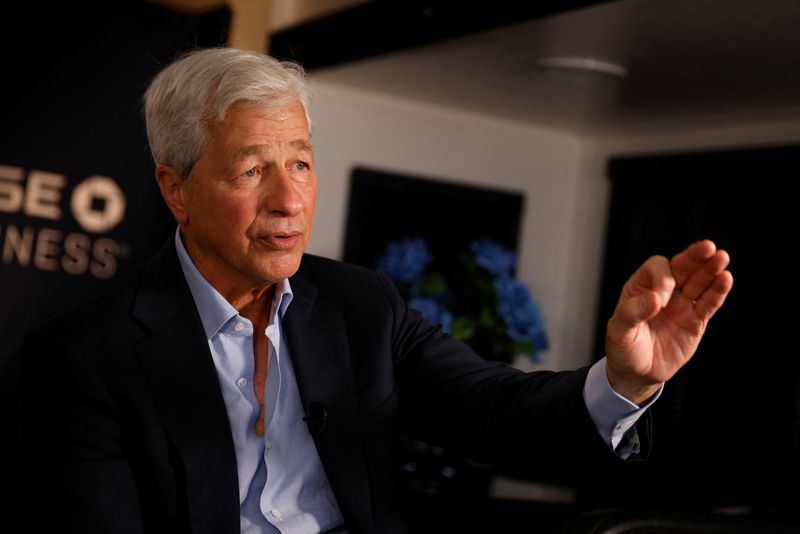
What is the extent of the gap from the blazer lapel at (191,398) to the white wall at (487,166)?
2.33m

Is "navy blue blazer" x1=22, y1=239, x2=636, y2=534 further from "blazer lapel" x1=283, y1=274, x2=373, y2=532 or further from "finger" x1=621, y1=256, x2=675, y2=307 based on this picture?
"finger" x1=621, y1=256, x2=675, y2=307

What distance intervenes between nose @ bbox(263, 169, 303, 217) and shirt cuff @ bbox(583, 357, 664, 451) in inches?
23.1

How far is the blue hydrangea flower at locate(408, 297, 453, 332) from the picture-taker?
11.7ft

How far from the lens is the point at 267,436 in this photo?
1.81 m

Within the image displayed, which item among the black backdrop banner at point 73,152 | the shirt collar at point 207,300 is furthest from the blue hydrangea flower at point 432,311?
the shirt collar at point 207,300

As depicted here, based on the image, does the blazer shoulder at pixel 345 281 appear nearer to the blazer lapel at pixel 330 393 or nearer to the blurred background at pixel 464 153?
the blazer lapel at pixel 330 393

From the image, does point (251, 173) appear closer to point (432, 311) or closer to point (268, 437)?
point (268, 437)

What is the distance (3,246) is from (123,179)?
0.51 metres

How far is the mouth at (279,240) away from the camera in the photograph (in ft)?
5.81

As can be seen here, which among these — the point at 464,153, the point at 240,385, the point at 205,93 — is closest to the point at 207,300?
the point at 240,385

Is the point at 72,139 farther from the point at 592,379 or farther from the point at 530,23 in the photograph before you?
the point at 592,379

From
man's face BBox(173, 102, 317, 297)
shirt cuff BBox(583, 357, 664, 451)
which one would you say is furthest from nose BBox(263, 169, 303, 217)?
shirt cuff BBox(583, 357, 664, 451)

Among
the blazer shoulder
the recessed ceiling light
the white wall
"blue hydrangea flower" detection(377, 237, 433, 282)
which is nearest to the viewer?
the blazer shoulder

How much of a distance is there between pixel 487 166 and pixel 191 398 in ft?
9.99
